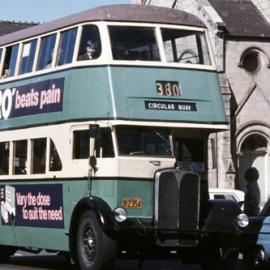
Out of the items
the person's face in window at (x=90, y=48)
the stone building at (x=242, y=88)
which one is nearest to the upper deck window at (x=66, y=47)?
the person's face in window at (x=90, y=48)

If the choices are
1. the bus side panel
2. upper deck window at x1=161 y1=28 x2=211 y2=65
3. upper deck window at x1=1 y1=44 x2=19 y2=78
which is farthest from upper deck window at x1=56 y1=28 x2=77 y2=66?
the bus side panel

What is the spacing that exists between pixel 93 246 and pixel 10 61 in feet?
17.7

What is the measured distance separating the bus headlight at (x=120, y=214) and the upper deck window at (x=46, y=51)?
3.69 meters

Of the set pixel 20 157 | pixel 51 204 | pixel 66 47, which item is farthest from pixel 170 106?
pixel 20 157

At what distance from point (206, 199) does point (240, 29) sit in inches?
1258

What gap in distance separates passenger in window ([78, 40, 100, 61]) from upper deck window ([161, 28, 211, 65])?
4.01 ft

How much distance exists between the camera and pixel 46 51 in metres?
18.6

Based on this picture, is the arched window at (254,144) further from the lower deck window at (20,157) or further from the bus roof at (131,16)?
the bus roof at (131,16)

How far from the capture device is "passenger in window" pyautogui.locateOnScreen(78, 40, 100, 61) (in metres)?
17.1

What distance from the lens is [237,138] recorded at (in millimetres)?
46906

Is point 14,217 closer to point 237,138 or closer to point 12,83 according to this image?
point 12,83

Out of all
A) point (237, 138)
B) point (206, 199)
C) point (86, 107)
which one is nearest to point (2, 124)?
point (86, 107)

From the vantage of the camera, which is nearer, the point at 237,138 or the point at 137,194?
the point at 137,194

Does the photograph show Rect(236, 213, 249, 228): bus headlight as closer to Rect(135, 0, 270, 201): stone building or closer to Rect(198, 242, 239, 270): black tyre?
Rect(198, 242, 239, 270): black tyre
